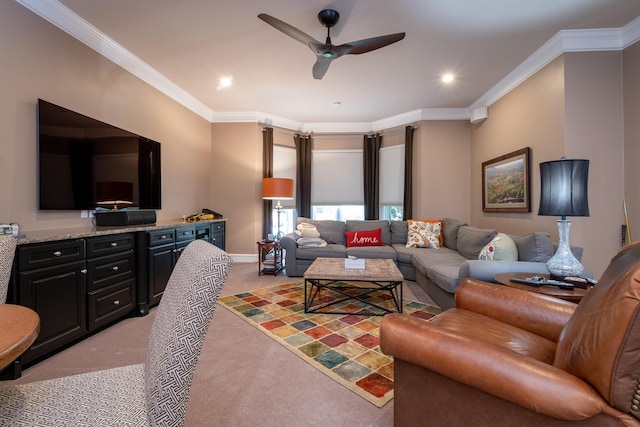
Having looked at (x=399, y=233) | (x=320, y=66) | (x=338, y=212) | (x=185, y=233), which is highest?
(x=320, y=66)

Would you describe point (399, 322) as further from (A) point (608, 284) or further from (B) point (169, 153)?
(B) point (169, 153)

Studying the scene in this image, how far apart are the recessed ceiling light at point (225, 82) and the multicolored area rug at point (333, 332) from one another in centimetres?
283

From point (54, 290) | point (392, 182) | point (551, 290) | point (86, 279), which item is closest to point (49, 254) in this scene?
point (54, 290)

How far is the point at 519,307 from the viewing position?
1.54 m

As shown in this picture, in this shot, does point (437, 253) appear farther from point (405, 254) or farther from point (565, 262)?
point (565, 262)

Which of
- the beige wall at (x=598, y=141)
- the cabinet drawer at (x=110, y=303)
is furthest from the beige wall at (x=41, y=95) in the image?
the beige wall at (x=598, y=141)

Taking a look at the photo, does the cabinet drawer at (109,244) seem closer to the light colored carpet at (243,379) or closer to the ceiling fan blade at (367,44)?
the light colored carpet at (243,379)

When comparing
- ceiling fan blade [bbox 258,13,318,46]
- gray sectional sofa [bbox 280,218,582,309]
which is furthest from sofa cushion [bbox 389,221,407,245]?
ceiling fan blade [bbox 258,13,318,46]

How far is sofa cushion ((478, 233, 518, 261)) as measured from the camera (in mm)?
2637

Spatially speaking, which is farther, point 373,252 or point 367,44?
point 373,252

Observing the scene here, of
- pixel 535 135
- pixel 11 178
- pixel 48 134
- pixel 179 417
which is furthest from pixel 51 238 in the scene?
pixel 535 135

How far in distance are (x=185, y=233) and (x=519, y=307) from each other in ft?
11.1

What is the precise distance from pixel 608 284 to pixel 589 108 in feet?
9.71

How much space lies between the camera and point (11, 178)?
212 centimetres
